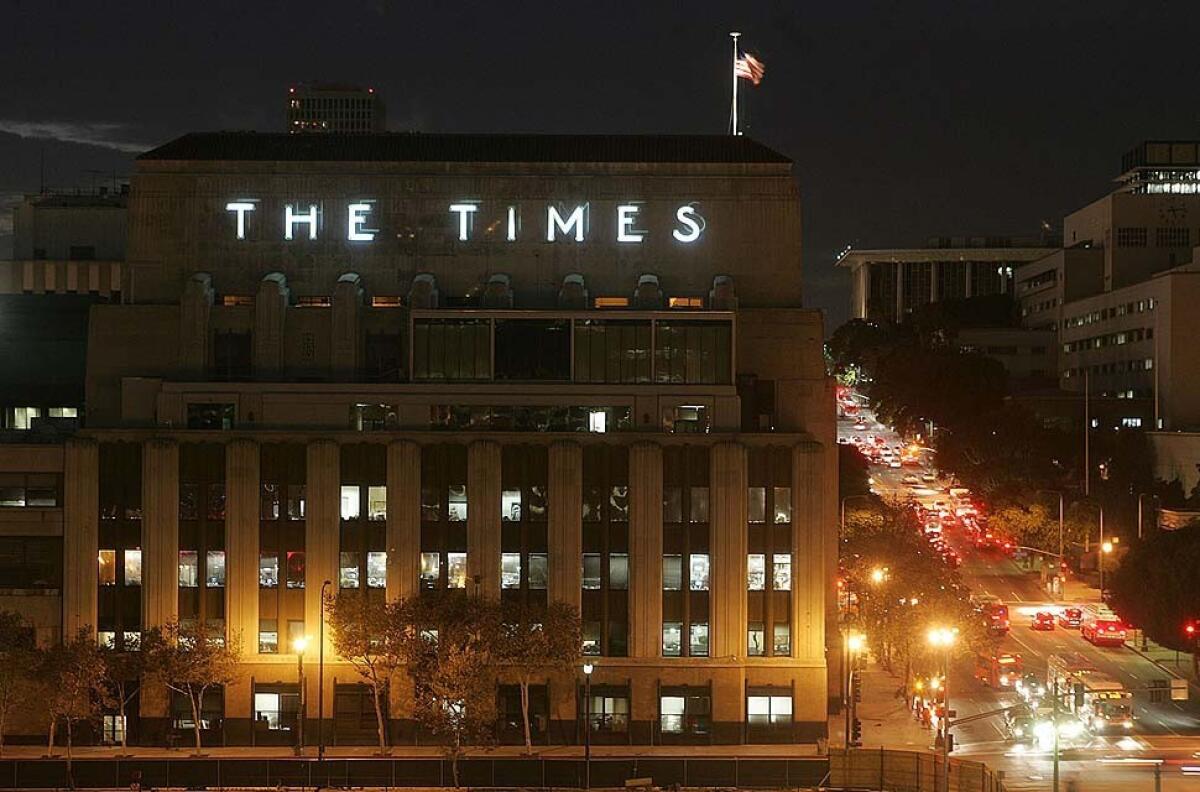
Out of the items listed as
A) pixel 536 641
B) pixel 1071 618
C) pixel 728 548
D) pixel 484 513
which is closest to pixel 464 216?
pixel 484 513

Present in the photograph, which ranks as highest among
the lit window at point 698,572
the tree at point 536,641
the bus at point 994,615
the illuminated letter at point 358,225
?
the illuminated letter at point 358,225

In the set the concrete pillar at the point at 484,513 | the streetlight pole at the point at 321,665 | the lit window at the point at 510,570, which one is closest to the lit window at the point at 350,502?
the streetlight pole at the point at 321,665

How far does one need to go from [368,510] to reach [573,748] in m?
18.7

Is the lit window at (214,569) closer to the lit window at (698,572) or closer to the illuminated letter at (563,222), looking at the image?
the lit window at (698,572)

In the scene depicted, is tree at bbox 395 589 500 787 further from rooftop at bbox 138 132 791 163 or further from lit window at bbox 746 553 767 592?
rooftop at bbox 138 132 791 163

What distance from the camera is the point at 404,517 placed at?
9969cm

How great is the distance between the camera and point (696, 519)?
329 feet

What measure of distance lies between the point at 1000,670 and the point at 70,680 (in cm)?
5994

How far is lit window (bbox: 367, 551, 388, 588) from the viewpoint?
9948 centimetres

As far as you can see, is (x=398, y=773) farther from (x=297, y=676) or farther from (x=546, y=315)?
(x=546, y=315)

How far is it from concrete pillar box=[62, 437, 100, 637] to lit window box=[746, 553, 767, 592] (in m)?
39.1

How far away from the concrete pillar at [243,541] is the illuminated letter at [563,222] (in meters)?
25.0

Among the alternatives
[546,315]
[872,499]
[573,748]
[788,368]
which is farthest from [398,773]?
[872,499]

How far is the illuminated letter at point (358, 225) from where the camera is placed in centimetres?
11056
